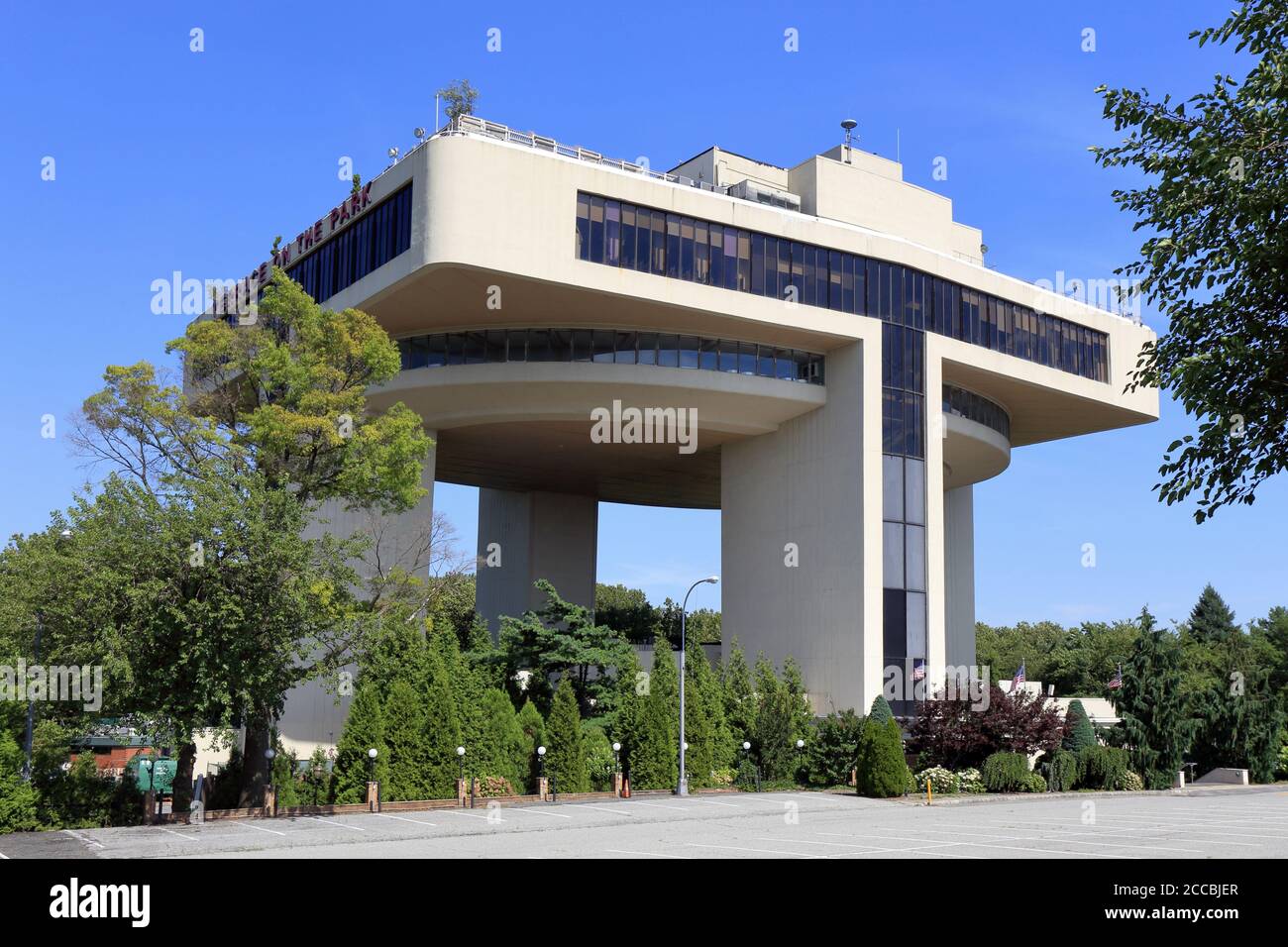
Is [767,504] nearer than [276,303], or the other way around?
[276,303]

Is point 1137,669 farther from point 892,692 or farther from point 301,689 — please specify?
point 301,689

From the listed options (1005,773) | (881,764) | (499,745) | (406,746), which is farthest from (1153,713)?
(406,746)

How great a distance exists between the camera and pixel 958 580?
58.4m

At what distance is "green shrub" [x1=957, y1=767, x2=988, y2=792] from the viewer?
39.1 meters

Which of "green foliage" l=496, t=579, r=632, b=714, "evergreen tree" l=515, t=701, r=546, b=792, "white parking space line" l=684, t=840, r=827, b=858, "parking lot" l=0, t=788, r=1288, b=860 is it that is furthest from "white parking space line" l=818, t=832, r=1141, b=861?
"green foliage" l=496, t=579, r=632, b=714

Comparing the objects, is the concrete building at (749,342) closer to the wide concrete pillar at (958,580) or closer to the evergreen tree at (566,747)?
the wide concrete pillar at (958,580)

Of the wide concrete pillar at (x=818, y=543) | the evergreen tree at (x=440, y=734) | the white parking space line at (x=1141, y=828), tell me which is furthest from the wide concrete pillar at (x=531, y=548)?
→ the white parking space line at (x=1141, y=828)

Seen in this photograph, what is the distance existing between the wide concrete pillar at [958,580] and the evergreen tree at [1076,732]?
13754 mm

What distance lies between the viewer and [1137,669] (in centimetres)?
4509

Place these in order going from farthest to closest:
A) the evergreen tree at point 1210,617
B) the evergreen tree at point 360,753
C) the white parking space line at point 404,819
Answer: the evergreen tree at point 1210,617 → the evergreen tree at point 360,753 → the white parking space line at point 404,819

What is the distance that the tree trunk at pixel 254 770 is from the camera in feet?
107

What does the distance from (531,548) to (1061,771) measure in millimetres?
28620

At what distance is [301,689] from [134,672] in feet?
58.8

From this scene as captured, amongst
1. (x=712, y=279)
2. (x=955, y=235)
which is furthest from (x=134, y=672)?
(x=955, y=235)
